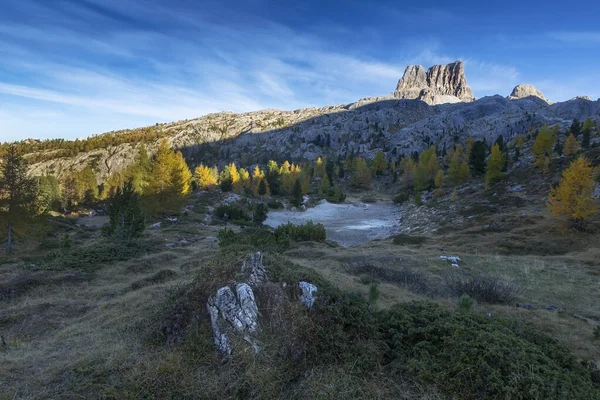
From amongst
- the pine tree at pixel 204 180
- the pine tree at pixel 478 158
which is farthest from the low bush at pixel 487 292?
the pine tree at pixel 204 180

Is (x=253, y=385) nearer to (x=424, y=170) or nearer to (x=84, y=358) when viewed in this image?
(x=84, y=358)

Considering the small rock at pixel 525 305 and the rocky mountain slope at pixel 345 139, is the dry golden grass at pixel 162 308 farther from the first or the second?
the rocky mountain slope at pixel 345 139

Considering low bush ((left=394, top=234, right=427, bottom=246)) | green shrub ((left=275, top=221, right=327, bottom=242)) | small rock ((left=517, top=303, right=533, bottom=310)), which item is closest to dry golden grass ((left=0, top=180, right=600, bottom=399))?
small rock ((left=517, top=303, right=533, bottom=310))

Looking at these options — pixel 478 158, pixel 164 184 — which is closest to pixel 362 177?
pixel 478 158

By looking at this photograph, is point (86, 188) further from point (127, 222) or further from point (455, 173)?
point (455, 173)

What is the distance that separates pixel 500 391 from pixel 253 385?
4.34m

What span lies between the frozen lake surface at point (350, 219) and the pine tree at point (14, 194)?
31.9 meters

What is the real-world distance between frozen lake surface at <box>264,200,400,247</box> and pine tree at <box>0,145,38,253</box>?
31.9m

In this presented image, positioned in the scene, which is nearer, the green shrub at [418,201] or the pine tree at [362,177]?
the green shrub at [418,201]

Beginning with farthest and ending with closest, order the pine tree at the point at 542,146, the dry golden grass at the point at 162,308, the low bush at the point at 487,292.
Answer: the pine tree at the point at 542,146 < the low bush at the point at 487,292 < the dry golden grass at the point at 162,308

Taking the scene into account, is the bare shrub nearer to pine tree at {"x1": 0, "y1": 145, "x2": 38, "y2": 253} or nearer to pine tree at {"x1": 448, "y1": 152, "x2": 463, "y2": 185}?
pine tree at {"x1": 0, "y1": 145, "x2": 38, "y2": 253}

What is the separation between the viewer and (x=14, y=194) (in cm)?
2698

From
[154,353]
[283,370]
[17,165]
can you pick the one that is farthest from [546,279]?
[17,165]

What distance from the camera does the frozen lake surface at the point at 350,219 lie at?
4387 centimetres
